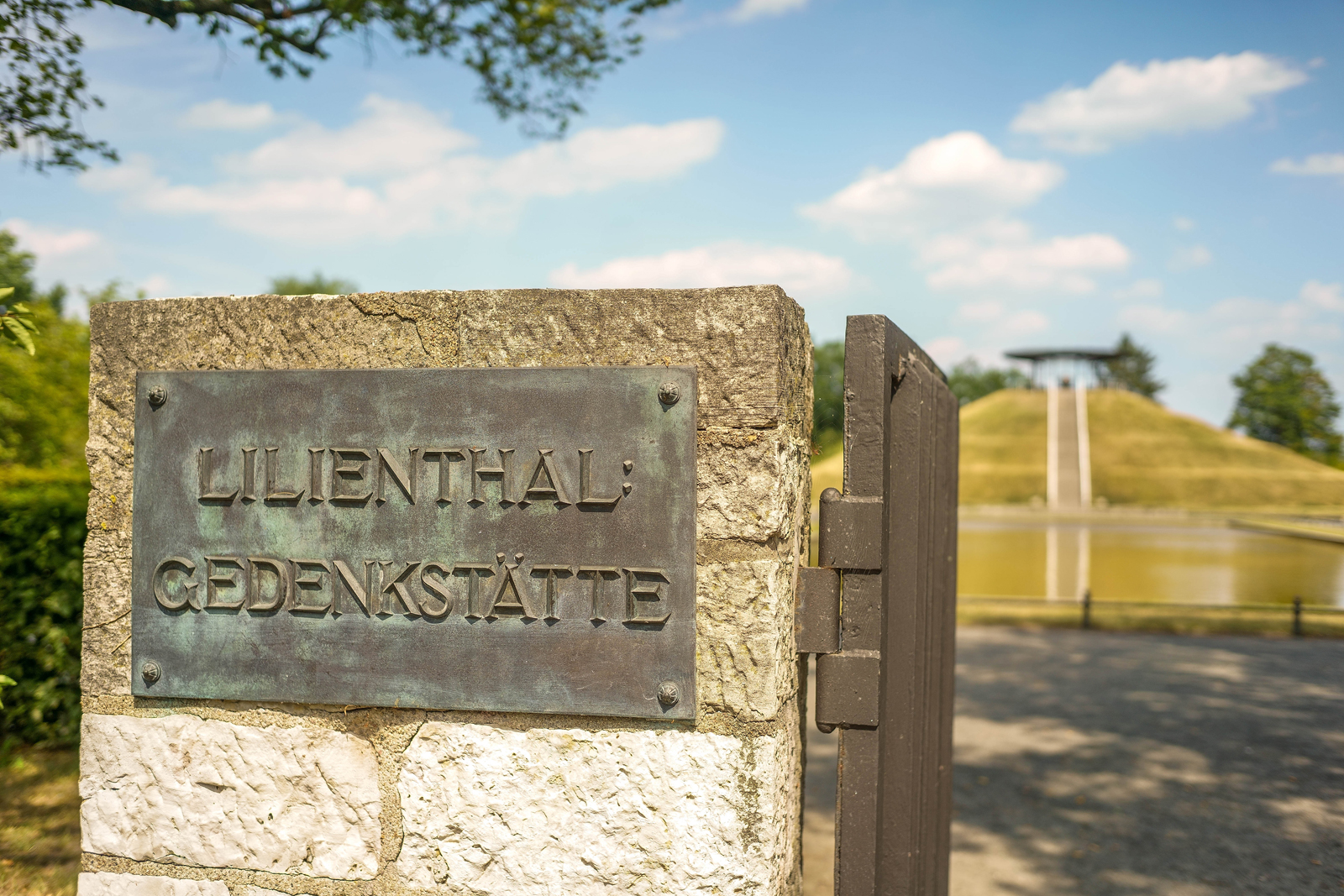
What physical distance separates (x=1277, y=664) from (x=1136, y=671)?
1.71 m

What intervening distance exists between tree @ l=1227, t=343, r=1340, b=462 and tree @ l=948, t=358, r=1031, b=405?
17.4m

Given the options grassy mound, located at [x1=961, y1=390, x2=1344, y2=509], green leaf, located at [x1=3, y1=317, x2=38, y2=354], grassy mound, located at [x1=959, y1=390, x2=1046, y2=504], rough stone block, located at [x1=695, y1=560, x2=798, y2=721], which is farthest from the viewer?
grassy mound, located at [x1=959, y1=390, x2=1046, y2=504]

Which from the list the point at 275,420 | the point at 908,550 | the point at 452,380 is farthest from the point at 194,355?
the point at 908,550

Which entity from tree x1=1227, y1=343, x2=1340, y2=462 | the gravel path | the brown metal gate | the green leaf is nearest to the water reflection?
the gravel path

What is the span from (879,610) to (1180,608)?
43.8 ft

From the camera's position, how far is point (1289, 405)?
6719 centimetres

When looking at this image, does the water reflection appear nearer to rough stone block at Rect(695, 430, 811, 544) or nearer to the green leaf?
rough stone block at Rect(695, 430, 811, 544)

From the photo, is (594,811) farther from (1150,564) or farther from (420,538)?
(1150,564)

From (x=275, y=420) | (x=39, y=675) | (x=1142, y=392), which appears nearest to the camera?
(x=275, y=420)

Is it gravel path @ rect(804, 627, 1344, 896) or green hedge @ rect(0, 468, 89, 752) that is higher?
green hedge @ rect(0, 468, 89, 752)

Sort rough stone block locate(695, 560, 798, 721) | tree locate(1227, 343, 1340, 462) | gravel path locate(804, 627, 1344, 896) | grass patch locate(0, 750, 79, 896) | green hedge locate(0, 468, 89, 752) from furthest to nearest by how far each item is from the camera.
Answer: tree locate(1227, 343, 1340, 462), green hedge locate(0, 468, 89, 752), gravel path locate(804, 627, 1344, 896), grass patch locate(0, 750, 79, 896), rough stone block locate(695, 560, 798, 721)

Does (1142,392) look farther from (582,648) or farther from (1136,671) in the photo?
(582,648)

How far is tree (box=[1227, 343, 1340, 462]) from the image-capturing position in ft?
217

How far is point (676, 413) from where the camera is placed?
1863 millimetres
